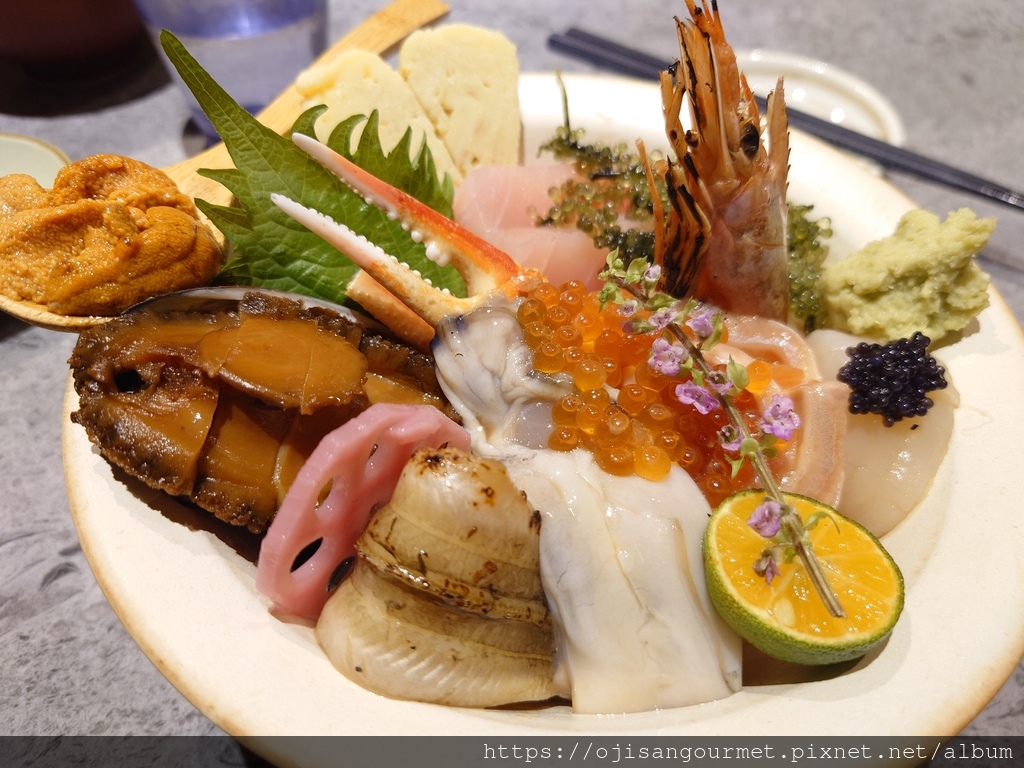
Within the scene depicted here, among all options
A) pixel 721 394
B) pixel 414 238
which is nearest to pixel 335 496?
pixel 414 238

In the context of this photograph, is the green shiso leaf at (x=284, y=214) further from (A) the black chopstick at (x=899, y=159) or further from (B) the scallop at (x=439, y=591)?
(A) the black chopstick at (x=899, y=159)

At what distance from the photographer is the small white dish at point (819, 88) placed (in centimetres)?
261

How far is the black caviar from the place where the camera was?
1.22 metres

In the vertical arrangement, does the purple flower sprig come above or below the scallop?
above

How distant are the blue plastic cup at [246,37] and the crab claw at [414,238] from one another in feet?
4.01

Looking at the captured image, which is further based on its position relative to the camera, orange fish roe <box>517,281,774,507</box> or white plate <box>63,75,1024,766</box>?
orange fish roe <box>517,281,774,507</box>

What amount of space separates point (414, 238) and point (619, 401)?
48 cm

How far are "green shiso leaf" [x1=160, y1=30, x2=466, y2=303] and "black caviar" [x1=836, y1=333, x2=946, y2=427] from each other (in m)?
0.85

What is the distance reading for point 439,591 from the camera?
96 cm

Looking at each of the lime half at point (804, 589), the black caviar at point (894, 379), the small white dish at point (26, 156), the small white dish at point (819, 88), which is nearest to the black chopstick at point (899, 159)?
the small white dish at point (819, 88)

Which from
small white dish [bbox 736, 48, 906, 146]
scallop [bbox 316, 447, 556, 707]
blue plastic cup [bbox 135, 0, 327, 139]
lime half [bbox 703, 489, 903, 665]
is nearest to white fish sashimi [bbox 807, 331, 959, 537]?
lime half [bbox 703, 489, 903, 665]

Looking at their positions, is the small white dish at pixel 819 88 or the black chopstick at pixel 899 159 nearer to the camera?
the black chopstick at pixel 899 159

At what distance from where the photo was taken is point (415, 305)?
121 centimetres

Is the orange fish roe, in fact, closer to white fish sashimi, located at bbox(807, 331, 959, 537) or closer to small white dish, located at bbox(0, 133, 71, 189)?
white fish sashimi, located at bbox(807, 331, 959, 537)
